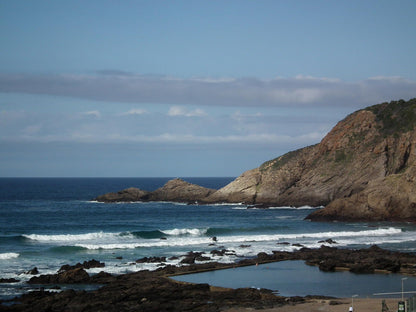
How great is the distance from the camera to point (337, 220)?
61344 mm

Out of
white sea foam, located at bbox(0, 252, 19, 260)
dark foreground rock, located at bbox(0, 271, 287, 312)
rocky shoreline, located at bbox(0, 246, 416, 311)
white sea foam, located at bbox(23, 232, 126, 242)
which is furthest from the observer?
white sea foam, located at bbox(23, 232, 126, 242)

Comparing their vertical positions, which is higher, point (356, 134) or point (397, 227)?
point (356, 134)

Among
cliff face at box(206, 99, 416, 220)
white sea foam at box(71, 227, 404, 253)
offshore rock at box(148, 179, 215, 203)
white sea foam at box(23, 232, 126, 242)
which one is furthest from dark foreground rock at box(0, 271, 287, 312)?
offshore rock at box(148, 179, 215, 203)

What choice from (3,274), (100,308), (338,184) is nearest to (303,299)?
(100,308)

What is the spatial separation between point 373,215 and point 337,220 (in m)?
3.70

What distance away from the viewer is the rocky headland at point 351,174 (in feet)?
199

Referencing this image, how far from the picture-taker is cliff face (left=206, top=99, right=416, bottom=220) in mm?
62000

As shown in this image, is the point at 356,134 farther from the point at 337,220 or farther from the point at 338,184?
the point at 337,220

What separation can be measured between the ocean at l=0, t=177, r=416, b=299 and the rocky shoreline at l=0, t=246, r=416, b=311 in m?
2.15

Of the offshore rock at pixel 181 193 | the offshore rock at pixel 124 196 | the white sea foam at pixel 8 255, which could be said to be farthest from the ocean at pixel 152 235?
the offshore rock at pixel 124 196

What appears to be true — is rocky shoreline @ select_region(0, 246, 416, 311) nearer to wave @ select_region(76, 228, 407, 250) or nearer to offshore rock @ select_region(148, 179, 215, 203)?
wave @ select_region(76, 228, 407, 250)

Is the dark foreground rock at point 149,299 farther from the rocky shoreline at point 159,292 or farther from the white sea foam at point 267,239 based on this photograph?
the white sea foam at point 267,239

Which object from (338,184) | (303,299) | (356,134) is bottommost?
(303,299)

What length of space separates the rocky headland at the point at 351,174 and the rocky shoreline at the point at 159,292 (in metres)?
26.8
